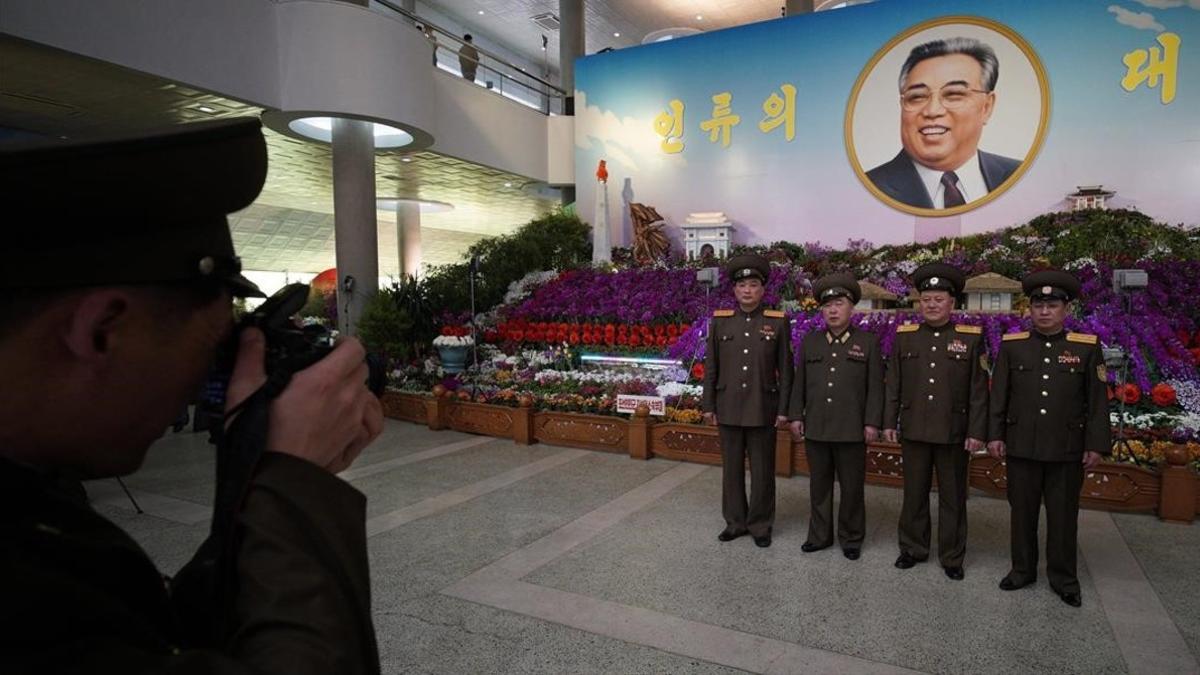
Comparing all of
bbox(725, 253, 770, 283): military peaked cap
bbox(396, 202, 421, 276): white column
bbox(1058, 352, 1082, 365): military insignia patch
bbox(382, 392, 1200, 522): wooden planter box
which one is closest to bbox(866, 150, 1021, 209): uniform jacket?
bbox(382, 392, 1200, 522): wooden planter box

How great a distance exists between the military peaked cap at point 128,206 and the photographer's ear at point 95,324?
13mm

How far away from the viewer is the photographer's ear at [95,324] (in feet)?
1.69

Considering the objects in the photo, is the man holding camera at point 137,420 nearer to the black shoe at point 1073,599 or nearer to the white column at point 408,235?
the black shoe at point 1073,599

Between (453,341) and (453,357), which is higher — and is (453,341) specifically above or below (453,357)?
above

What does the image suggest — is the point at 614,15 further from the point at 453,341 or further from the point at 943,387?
the point at 943,387

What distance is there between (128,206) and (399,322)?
9470 mm

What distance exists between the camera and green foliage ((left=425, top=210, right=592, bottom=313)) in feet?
36.4

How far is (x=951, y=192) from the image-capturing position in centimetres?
1088

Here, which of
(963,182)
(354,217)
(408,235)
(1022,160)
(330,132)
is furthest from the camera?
(408,235)

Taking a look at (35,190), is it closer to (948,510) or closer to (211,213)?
(211,213)

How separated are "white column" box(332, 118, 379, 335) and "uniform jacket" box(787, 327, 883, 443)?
7.59 metres

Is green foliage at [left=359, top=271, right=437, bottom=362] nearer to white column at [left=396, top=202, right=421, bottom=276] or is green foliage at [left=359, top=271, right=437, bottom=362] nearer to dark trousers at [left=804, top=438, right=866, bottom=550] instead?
white column at [left=396, top=202, right=421, bottom=276]

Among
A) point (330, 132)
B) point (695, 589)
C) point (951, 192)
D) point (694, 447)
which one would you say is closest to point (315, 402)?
point (695, 589)

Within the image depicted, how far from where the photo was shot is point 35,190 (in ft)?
1.59
